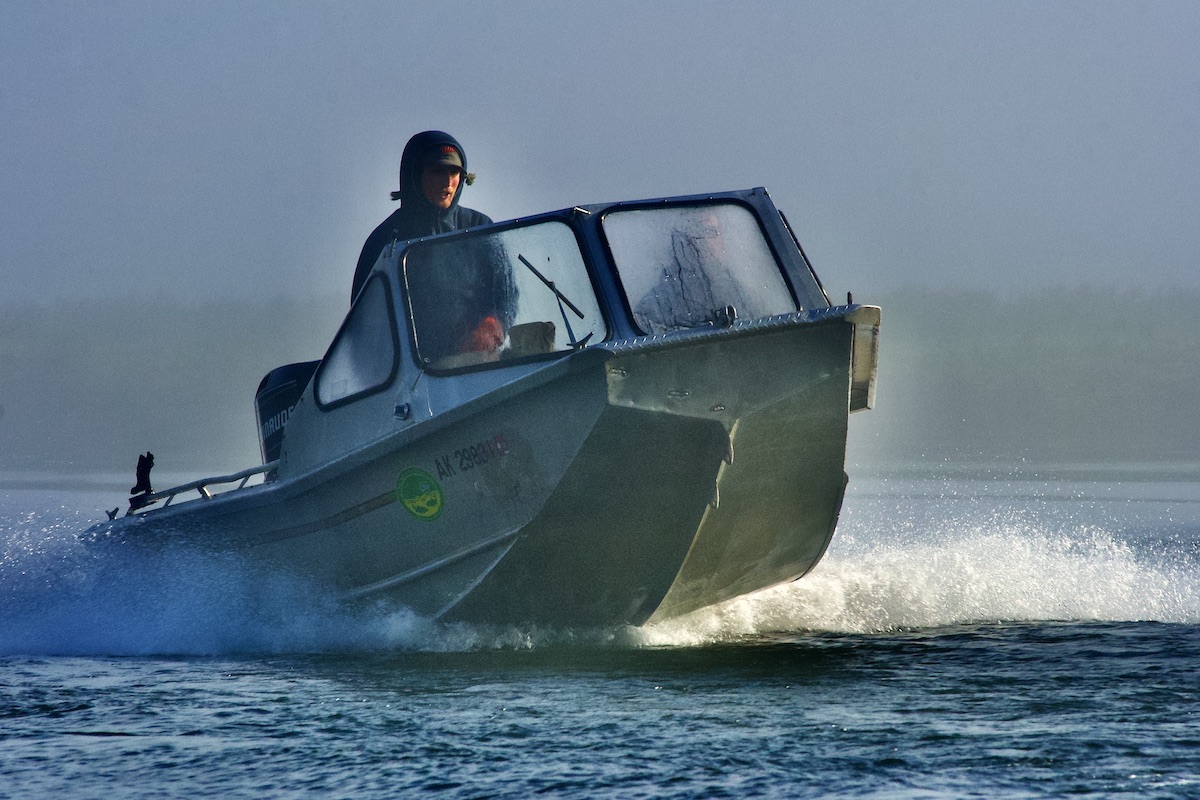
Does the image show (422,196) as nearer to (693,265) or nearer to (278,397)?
(278,397)

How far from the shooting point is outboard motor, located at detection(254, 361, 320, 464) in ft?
25.6

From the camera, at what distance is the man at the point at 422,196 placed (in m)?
7.81

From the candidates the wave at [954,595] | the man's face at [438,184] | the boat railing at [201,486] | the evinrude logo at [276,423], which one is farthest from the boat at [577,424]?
the man's face at [438,184]

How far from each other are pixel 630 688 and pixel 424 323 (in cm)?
216


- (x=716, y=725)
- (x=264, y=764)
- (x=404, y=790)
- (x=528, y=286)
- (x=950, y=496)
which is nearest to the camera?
(x=404, y=790)

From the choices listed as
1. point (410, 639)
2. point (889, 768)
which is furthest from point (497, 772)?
point (410, 639)

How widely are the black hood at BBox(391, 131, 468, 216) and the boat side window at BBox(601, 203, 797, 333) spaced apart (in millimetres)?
1745

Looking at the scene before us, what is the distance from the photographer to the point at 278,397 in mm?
7887

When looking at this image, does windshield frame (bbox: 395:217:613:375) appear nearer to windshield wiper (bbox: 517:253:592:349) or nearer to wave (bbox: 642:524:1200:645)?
windshield wiper (bbox: 517:253:592:349)

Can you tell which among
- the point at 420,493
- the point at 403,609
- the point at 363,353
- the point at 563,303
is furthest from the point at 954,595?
the point at 363,353

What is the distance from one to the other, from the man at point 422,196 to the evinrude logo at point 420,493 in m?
1.91

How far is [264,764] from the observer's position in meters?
4.23

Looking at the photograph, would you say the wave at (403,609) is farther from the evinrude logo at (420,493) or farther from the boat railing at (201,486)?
the evinrude logo at (420,493)

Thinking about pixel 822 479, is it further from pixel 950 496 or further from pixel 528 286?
pixel 950 496
